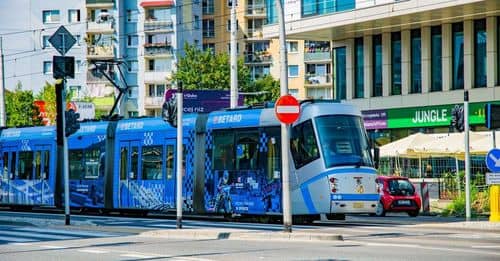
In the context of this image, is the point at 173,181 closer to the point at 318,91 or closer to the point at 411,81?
the point at 411,81

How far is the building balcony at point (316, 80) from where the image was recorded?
112 metres

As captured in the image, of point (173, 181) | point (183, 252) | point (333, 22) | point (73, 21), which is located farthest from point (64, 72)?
point (73, 21)

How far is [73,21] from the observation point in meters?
109

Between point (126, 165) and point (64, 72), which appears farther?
point (126, 165)

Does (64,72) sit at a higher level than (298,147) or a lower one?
higher

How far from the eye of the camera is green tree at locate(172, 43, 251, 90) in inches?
3541

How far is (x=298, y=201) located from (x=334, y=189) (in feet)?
3.61

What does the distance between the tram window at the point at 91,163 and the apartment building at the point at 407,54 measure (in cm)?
1593

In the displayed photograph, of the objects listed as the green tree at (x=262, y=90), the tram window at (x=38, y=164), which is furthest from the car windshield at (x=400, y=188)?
the green tree at (x=262, y=90)

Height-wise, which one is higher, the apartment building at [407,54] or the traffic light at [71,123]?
the apartment building at [407,54]

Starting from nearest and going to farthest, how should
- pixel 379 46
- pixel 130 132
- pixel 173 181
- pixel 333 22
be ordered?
pixel 173 181 → pixel 130 132 → pixel 333 22 → pixel 379 46

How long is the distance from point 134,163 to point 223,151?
15.9ft

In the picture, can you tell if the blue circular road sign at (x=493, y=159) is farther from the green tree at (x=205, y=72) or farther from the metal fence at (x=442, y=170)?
the green tree at (x=205, y=72)

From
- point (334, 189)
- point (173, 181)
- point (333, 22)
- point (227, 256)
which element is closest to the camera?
point (227, 256)
